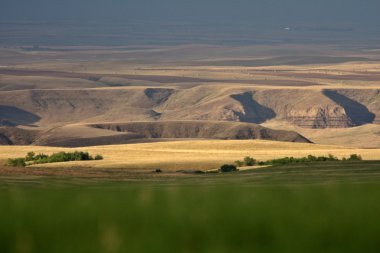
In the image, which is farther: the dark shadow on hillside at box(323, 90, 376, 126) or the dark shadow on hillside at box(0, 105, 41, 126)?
the dark shadow on hillside at box(323, 90, 376, 126)

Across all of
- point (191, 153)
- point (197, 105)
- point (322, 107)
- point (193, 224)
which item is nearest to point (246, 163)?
point (191, 153)

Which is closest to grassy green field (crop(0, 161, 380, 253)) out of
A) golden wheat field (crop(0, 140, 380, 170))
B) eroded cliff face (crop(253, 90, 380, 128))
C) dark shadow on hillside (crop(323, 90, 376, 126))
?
golden wheat field (crop(0, 140, 380, 170))

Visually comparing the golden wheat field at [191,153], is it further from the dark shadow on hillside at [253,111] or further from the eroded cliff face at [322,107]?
the dark shadow on hillside at [253,111]

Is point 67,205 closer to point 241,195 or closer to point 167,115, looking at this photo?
point 241,195

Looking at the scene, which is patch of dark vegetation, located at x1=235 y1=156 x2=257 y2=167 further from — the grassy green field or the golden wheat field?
the grassy green field

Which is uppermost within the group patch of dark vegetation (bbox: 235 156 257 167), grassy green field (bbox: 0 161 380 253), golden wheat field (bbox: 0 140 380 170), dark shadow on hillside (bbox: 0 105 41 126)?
dark shadow on hillside (bbox: 0 105 41 126)

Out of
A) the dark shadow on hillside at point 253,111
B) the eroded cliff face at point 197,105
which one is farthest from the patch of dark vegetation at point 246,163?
the dark shadow on hillside at point 253,111

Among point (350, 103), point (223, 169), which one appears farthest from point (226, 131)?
point (223, 169)

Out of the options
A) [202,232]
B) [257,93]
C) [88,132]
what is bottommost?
[202,232]
